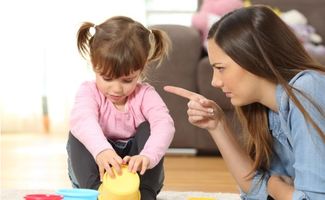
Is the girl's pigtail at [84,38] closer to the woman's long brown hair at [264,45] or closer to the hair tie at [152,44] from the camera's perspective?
the hair tie at [152,44]

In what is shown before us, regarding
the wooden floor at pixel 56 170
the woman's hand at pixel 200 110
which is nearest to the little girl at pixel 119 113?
the woman's hand at pixel 200 110

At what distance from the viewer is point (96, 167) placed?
5.50 feet

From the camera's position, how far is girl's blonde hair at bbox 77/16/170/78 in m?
1.65

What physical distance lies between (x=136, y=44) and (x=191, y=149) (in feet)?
4.13

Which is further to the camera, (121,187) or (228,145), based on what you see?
(228,145)

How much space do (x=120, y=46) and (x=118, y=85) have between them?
99 millimetres

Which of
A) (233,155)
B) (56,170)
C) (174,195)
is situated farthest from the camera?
(56,170)

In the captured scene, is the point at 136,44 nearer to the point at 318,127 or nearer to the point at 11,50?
the point at 318,127

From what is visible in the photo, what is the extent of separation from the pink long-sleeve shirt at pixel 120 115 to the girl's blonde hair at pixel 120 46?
0.09m

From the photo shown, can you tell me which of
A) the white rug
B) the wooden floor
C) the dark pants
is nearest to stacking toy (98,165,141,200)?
the dark pants

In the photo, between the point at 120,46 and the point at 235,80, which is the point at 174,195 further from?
the point at 235,80

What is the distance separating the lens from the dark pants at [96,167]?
1.67 metres

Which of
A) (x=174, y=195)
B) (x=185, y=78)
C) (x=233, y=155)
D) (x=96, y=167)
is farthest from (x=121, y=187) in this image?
(x=185, y=78)

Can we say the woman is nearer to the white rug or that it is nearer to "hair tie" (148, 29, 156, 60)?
"hair tie" (148, 29, 156, 60)
